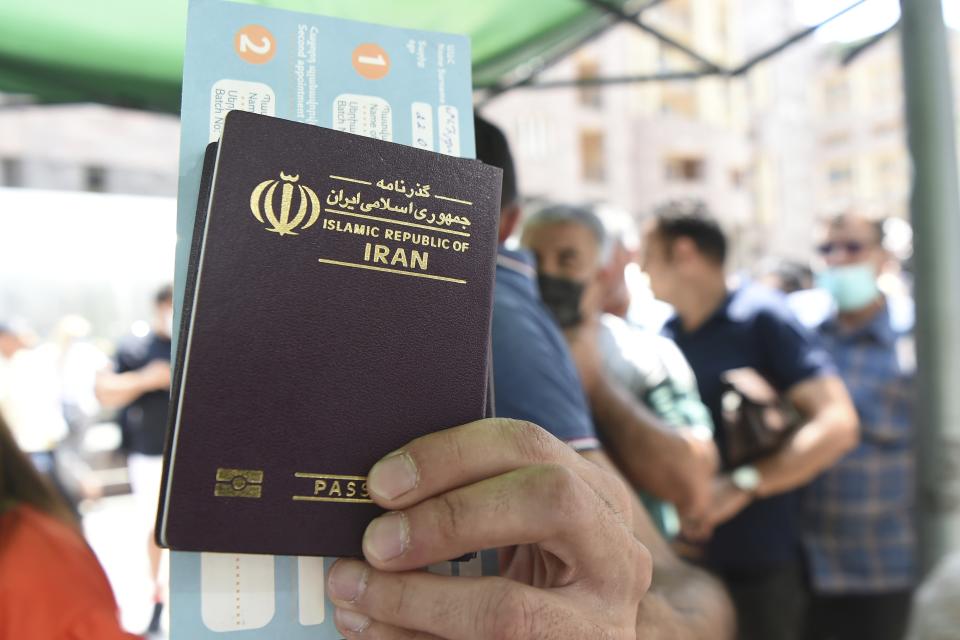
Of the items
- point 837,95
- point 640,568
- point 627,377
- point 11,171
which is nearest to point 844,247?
point 627,377

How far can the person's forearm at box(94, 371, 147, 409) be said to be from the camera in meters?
3.90

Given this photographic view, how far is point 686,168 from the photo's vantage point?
20516mm

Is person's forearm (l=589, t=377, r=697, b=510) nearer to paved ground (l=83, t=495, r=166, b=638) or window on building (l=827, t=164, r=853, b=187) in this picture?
paved ground (l=83, t=495, r=166, b=638)

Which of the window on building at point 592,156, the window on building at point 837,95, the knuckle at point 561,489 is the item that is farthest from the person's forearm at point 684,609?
the window on building at point 837,95

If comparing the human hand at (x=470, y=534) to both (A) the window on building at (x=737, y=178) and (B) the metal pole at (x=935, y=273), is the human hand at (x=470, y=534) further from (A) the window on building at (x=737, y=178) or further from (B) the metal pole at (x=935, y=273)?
(A) the window on building at (x=737, y=178)

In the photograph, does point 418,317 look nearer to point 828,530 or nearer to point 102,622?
point 102,622

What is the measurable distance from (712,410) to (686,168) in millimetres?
19408

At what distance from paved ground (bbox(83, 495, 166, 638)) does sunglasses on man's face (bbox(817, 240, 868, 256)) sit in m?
2.81

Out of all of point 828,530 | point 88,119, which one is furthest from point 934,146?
point 88,119

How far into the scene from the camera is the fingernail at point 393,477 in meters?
0.48

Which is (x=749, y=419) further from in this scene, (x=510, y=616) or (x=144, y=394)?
(x=144, y=394)

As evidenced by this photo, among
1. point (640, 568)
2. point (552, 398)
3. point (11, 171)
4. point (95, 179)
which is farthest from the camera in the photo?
point (95, 179)

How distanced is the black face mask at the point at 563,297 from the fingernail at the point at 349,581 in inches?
36.2

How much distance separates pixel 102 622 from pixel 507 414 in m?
0.63
